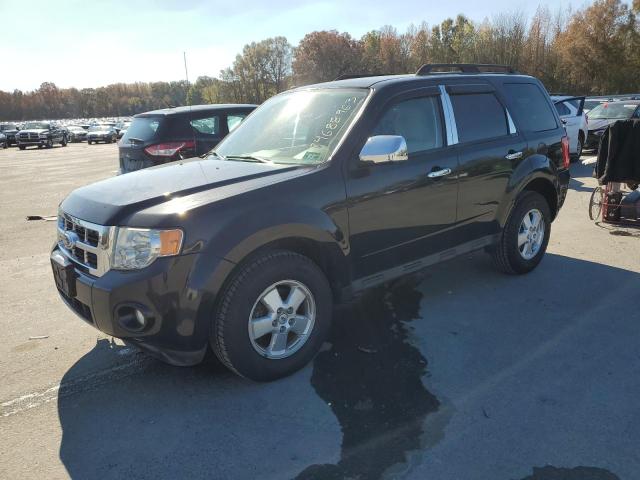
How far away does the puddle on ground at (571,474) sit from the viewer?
240cm

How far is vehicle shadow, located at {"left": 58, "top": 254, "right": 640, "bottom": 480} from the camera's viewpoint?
259 centimetres

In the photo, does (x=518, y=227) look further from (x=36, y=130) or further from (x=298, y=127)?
(x=36, y=130)

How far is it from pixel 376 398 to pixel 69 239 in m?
2.17

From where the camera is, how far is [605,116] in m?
15.6

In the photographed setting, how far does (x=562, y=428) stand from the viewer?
9.07ft

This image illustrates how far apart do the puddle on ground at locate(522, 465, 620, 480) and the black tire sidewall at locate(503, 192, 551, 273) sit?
9.03 ft

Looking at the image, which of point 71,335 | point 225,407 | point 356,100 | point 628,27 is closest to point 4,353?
point 71,335

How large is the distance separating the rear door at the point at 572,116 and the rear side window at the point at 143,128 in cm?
1013

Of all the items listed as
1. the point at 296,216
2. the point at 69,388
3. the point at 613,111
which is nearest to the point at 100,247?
the point at 69,388

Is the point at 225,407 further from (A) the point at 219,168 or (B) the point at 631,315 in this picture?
(B) the point at 631,315

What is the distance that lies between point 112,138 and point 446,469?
1787 inches

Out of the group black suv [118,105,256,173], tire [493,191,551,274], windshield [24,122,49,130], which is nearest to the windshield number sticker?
tire [493,191,551,274]

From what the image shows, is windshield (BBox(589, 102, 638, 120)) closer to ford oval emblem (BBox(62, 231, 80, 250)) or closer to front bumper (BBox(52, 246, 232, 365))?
front bumper (BBox(52, 246, 232, 365))

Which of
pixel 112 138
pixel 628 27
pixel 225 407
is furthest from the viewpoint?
pixel 628 27
